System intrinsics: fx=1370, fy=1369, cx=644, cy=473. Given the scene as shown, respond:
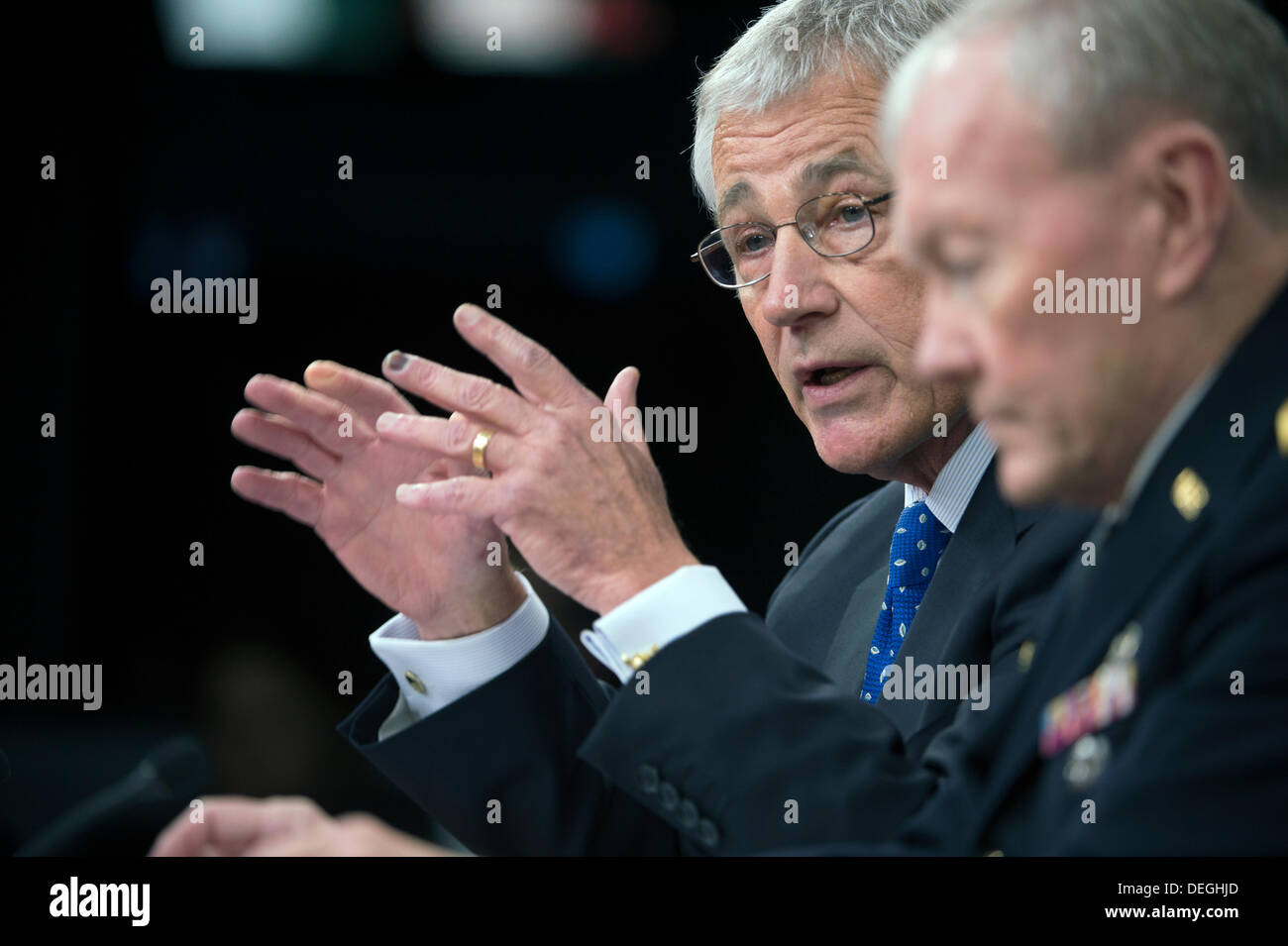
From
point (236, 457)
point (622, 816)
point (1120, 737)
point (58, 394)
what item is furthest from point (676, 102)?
point (1120, 737)

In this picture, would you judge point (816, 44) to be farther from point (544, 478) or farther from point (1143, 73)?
point (1143, 73)

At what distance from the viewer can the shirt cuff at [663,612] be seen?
1.25 metres

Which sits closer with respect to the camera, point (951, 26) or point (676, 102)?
point (951, 26)

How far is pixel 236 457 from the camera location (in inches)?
146

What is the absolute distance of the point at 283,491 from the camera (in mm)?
1524

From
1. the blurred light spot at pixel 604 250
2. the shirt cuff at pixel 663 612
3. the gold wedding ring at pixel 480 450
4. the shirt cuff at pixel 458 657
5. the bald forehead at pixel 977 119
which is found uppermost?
the blurred light spot at pixel 604 250

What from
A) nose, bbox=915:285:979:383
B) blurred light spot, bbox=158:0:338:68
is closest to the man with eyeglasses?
nose, bbox=915:285:979:383

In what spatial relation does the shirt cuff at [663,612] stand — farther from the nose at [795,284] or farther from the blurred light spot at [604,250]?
the blurred light spot at [604,250]

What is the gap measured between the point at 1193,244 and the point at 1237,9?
0.65ft

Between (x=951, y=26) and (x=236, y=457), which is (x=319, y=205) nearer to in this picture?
(x=236, y=457)

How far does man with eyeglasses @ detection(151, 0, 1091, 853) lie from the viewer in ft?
3.93

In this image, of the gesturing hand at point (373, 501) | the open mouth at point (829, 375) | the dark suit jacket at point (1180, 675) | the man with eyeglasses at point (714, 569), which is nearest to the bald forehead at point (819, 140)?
the man with eyeglasses at point (714, 569)

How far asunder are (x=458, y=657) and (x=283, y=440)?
31 centimetres

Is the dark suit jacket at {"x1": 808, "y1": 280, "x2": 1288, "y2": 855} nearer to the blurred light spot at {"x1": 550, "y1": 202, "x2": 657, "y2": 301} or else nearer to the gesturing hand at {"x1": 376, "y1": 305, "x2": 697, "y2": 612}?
the gesturing hand at {"x1": 376, "y1": 305, "x2": 697, "y2": 612}
